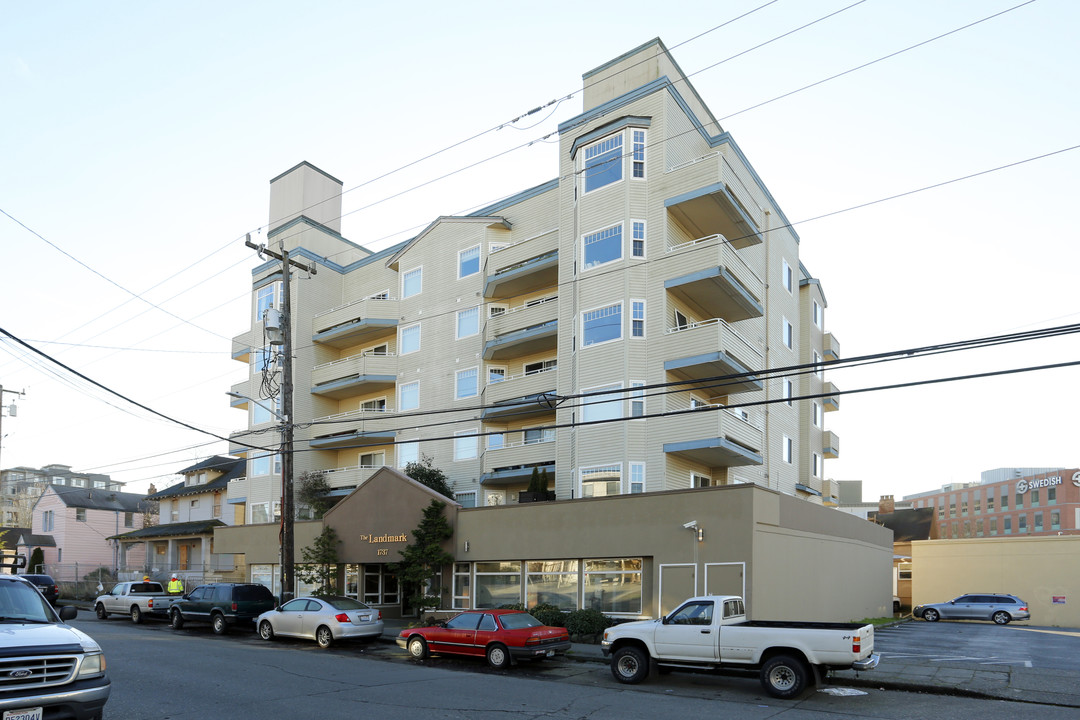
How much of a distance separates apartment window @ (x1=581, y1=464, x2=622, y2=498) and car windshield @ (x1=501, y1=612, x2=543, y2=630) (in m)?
8.49

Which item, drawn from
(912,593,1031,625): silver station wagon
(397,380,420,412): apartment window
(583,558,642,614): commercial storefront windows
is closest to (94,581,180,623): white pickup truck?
(397,380,420,412): apartment window

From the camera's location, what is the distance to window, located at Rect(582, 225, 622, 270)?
30406 millimetres

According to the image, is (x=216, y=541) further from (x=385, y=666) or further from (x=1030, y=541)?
(x=1030, y=541)

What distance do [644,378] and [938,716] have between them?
1658cm

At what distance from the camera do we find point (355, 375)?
42969 millimetres

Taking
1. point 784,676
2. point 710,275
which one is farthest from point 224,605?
point 784,676

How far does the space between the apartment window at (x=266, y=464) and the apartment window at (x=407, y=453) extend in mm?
7340

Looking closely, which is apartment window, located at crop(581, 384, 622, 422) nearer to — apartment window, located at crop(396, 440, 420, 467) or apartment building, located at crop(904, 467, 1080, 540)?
apartment window, located at crop(396, 440, 420, 467)

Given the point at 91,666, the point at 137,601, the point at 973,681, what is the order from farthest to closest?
the point at 137,601
the point at 973,681
the point at 91,666

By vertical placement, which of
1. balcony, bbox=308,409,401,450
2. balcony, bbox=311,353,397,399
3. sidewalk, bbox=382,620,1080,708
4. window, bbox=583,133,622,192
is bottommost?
sidewalk, bbox=382,620,1080,708

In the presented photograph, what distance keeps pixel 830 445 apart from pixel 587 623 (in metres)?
26.3

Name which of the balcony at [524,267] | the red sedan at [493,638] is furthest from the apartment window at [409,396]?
the red sedan at [493,638]

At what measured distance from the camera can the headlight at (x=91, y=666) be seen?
32.2ft

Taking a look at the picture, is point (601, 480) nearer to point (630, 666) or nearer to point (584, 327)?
point (584, 327)
